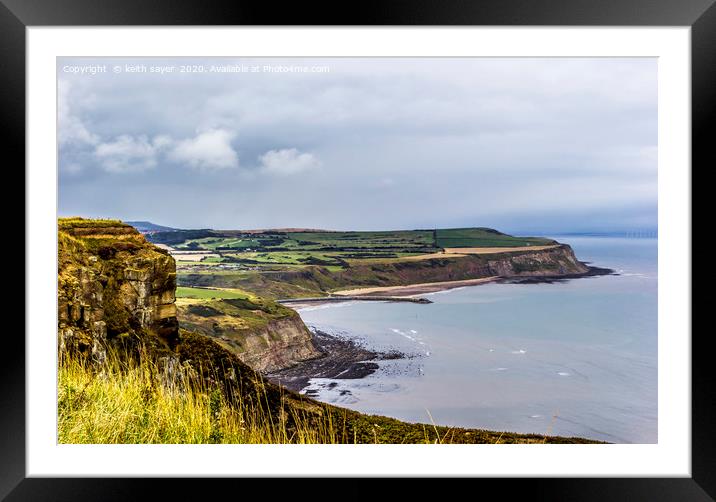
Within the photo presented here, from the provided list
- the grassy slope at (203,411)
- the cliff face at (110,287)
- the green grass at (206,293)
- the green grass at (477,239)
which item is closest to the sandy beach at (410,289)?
the green grass at (477,239)

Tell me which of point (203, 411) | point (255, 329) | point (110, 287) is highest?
point (110, 287)

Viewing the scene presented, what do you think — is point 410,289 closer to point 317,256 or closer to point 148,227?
point 317,256

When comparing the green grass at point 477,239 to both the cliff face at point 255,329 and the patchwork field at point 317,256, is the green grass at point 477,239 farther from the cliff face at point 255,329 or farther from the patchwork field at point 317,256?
the cliff face at point 255,329

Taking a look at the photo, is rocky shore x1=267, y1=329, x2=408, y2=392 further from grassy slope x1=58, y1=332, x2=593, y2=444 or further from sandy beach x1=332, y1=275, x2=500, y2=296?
sandy beach x1=332, y1=275, x2=500, y2=296

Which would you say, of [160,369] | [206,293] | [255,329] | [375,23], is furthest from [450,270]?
[160,369]

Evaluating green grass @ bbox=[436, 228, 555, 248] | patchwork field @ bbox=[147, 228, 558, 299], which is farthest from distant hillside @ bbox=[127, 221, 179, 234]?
green grass @ bbox=[436, 228, 555, 248]

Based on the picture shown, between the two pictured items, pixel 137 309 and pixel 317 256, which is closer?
pixel 137 309
